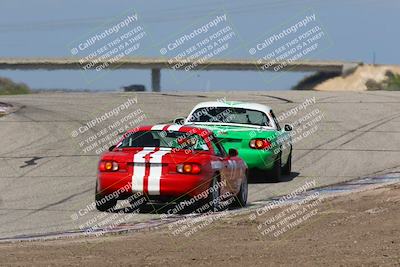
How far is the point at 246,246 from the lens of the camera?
30.8 ft

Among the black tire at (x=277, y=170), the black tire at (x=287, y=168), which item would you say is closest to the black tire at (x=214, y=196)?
the black tire at (x=277, y=170)

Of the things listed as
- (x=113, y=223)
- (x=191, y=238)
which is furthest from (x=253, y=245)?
(x=113, y=223)

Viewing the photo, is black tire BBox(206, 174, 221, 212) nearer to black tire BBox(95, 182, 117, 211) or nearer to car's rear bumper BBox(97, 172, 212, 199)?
car's rear bumper BBox(97, 172, 212, 199)

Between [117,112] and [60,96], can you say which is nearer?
[117,112]

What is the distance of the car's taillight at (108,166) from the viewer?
1284 centimetres

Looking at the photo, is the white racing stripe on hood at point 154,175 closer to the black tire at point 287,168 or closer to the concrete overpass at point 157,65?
the black tire at point 287,168

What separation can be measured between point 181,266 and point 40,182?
8.74 metres

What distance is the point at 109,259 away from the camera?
856 centimetres

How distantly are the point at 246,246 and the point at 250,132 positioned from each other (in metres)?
7.16

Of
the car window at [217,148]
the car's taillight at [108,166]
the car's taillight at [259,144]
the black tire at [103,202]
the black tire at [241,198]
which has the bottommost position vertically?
the black tire at [241,198]

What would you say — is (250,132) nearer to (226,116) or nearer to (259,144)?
(259,144)

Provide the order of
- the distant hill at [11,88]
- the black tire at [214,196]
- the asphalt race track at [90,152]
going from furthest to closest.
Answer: the distant hill at [11,88] → the asphalt race track at [90,152] → the black tire at [214,196]

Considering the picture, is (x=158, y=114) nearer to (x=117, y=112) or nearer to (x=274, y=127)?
(x=117, y=112)

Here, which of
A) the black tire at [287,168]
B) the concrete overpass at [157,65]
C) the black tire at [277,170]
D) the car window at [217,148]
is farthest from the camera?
the concrete overpass at [157,65]
